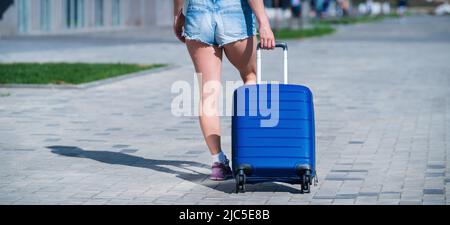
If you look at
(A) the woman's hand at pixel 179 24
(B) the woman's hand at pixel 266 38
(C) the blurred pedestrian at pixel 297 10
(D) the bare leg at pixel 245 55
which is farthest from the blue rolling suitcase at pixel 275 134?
(C) the blurred pedestrian at pixel 297 10

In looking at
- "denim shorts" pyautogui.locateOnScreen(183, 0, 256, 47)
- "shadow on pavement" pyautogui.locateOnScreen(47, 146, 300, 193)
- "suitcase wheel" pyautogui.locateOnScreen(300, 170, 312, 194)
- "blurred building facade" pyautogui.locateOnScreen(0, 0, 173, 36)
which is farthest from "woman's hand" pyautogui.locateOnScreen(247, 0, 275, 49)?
"blurred building facade" pyautogui.locateOnScreen(0, 0, 173, 36)

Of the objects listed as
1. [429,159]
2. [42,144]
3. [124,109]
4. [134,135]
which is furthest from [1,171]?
Result: [124,109]

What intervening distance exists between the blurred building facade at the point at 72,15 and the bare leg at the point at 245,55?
28.1 m

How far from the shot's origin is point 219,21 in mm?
8031

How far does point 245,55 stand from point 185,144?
2.55 meters

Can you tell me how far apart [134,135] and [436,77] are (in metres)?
8.80

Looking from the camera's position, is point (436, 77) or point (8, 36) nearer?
point (436, 77)

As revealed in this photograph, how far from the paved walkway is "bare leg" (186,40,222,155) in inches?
14.2

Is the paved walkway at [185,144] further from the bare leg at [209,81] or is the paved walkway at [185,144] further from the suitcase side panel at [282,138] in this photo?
the bare leg at [209,81]

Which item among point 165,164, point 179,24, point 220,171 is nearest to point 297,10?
point 165,164

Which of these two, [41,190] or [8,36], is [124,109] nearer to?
[41,190]
